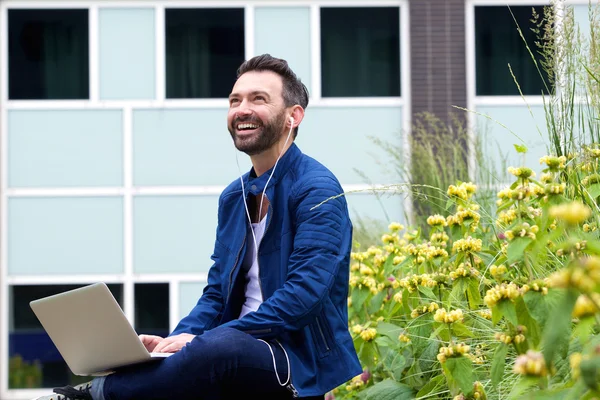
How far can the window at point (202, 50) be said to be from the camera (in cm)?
848

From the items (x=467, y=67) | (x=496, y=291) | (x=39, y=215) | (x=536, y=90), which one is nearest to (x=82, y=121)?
(x=39, y=215)

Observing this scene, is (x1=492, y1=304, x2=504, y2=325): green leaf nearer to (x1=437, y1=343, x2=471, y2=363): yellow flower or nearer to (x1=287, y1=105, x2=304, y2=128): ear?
(x1=437, y1=343, x2=471, y2=363): yellow flower

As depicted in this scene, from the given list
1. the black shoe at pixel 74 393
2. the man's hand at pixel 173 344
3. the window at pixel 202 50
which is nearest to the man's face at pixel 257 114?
the man's hand at pixel 173 344

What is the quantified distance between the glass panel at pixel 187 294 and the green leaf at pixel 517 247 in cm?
674

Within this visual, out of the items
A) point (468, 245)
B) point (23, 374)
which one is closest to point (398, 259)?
point (468, 245)

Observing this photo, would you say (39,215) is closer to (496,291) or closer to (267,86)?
(267,86)

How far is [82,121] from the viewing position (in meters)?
8.43

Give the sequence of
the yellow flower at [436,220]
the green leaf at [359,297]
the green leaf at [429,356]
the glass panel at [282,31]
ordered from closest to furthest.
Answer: the green leaf at [429,356], the yellow flower at [436,220], the green leaf at [359,297], the glass panel at [282,31]

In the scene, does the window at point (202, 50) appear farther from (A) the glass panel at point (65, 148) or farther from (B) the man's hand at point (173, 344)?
(B) the man's hand at point (173, 344)

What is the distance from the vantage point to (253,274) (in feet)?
8.43

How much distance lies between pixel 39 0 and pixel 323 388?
7114mm

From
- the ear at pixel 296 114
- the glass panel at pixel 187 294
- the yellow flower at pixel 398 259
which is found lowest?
A: the glass panel at pixel 187 294

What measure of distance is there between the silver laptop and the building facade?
6104 mm

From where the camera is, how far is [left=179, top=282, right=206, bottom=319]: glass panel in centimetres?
826
